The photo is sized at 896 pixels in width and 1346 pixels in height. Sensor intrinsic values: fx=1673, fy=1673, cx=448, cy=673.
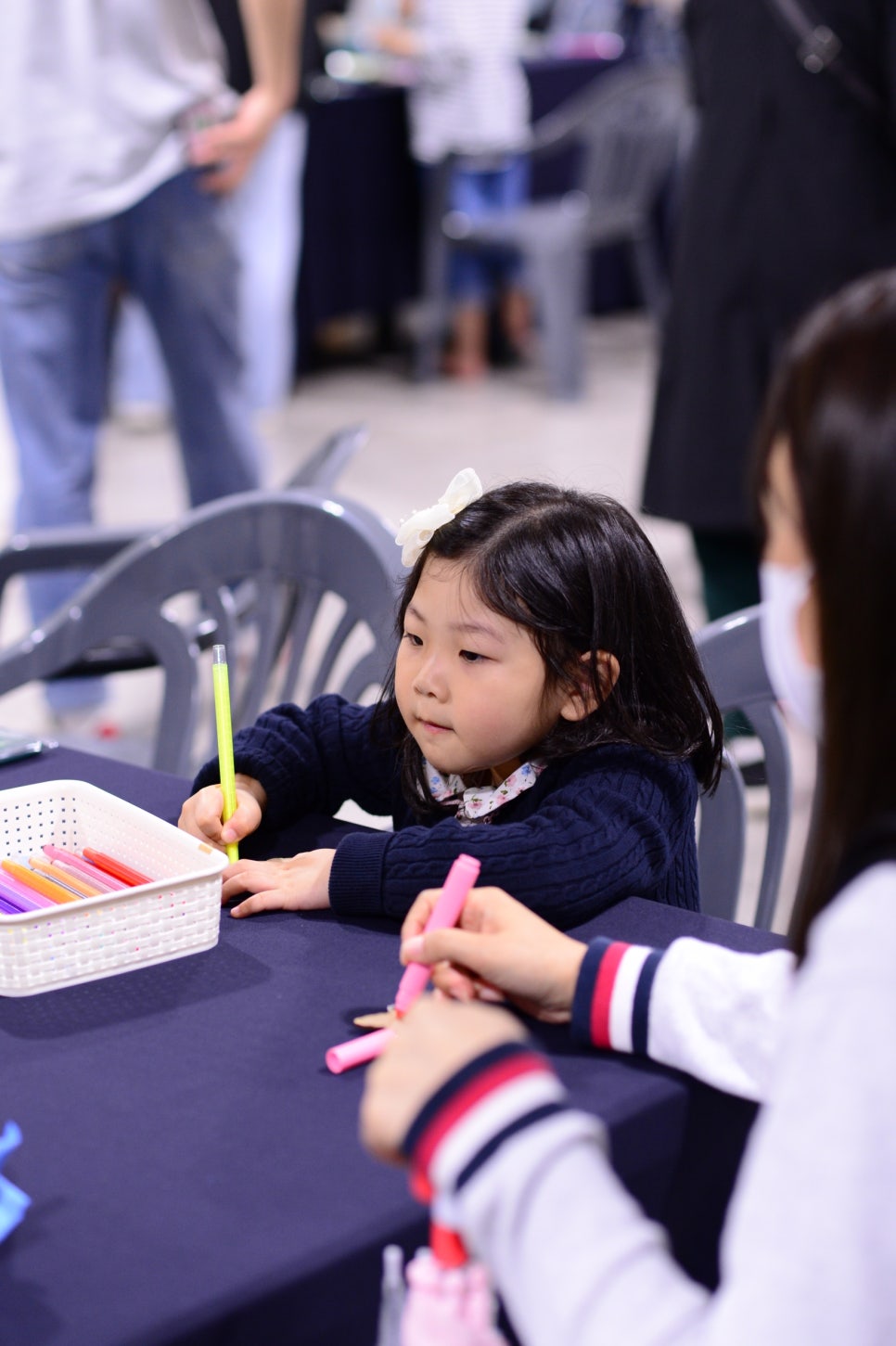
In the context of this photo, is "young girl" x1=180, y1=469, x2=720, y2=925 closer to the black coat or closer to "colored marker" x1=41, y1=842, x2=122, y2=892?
"colored marker" x1=41, y1=842, x2=122, y2=892

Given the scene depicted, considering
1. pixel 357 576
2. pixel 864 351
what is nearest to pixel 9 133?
pixel 357 576

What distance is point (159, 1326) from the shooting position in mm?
693

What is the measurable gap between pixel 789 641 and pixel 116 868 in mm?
537

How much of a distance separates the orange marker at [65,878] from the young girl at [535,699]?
0.31ft

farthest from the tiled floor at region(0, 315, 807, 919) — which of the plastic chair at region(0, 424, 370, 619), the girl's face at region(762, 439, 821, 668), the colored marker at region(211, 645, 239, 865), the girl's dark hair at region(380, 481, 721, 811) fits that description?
the girl's face at region(762, 439, 821, 668)

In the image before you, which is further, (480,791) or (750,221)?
(750,221)

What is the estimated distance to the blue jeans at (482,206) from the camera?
6.02 meters

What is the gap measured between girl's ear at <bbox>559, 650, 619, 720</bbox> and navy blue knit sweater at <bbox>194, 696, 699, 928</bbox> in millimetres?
32

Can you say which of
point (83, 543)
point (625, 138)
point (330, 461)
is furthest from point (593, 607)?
point (625, 138)

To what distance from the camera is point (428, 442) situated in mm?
5301

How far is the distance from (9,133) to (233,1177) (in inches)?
90.0

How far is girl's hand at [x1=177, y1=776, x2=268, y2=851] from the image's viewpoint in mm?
1188

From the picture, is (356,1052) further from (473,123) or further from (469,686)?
(473,123)

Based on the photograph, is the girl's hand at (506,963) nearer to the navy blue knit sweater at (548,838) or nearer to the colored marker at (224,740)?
the navy blue knit sweater at (548,838)
